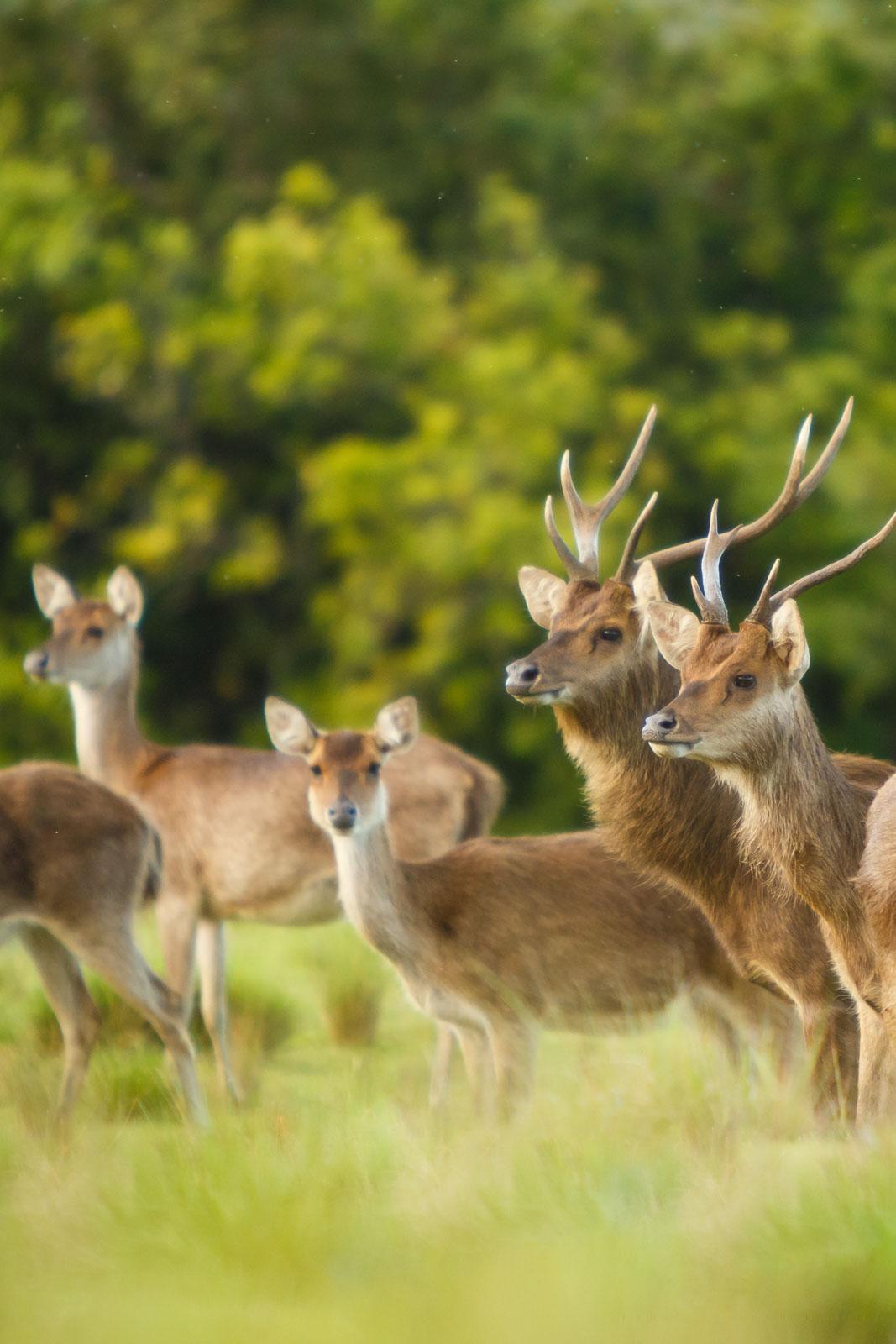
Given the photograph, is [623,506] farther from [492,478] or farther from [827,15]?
[827,15]

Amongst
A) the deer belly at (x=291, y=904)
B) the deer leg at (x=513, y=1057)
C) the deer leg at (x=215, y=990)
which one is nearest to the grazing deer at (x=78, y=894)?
the deer leg at (x=215, y=990)

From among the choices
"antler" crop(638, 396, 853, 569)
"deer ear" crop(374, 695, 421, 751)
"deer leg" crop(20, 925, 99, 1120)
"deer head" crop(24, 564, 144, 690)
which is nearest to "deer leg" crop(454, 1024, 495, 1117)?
"deer ear" crop(374, 695, 421, 751)

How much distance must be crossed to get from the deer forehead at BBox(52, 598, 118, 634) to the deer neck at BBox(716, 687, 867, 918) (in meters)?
5.04

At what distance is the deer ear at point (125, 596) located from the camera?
10039mm

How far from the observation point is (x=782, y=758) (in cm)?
566

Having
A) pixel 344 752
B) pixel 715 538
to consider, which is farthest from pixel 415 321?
pixel 715 538

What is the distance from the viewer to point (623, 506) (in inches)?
741

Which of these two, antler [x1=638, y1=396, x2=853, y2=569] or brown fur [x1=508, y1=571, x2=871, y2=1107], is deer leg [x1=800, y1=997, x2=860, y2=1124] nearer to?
brown fur [x1=508, y1=571, x2=871, y2=1107]

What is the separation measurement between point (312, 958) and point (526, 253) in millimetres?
12095

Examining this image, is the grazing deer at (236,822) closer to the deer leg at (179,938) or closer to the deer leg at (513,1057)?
the deer leg at (179,938)

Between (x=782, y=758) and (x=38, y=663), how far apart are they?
16.7ft

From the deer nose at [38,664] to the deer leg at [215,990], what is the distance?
140cm

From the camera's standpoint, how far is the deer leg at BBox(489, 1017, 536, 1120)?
6.96 m

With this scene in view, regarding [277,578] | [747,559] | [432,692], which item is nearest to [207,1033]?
[432,692]
